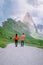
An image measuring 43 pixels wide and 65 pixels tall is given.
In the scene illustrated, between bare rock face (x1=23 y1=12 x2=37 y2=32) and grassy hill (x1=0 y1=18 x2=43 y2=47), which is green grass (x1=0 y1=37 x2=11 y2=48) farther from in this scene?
bare rock face (x1=23 y1=12 x2=37 y2=32)

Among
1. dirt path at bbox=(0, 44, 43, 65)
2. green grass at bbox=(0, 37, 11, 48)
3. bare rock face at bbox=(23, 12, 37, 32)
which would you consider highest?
bare rock face at bbox=(23, 12, 37, 32)

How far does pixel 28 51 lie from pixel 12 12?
65 centimetres

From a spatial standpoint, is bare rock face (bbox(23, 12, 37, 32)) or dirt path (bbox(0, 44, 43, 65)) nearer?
dirt path (bbox(0, 44, 43, 65))

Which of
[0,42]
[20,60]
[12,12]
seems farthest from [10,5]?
[20,60]

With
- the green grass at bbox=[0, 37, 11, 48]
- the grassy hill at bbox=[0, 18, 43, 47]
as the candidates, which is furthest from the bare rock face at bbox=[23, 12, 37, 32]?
the green grass at bbox=[0, 37, 11, 48]

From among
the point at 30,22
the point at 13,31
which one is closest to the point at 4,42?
the point at 13,31

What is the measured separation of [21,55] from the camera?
4.04m

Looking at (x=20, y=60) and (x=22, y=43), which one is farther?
(x=22, y=43)

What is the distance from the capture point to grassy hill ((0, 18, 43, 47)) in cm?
419

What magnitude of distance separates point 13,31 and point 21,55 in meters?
0.41

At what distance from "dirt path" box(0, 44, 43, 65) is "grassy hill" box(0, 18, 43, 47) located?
0.09m

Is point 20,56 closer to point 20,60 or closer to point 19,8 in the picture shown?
point 20,60

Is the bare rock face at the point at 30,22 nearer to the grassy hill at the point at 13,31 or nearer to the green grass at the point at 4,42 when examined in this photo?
the grassy hill at the point at 13,31

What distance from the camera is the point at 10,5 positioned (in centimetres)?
433
